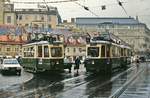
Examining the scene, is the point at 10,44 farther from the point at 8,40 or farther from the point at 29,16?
the point at 29,16

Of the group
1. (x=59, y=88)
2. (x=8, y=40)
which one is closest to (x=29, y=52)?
(x=59, y=88)

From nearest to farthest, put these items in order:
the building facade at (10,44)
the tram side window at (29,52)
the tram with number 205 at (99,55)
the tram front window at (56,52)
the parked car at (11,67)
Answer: the tram front window at (56,52) → the tram with number 205 at (99,55) → the parked car at (11,67) → the tram side window at (29,52) → the building facade at (10,44)

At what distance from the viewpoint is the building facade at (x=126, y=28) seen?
153m

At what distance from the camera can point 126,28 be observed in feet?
522

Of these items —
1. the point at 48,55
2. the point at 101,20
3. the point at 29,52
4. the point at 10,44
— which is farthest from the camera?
the point at 101,20

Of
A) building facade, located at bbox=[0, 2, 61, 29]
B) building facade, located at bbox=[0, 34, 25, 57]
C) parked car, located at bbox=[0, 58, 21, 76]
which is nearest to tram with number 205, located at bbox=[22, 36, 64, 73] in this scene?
parked car, located at bbox=[0, 58, 21, 76]

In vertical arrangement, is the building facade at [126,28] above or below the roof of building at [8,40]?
above

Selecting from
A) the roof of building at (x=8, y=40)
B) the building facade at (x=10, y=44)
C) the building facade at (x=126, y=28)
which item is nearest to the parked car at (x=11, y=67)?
the building facade at (x=10, y=44)

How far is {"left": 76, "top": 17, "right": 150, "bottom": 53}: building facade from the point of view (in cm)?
15305

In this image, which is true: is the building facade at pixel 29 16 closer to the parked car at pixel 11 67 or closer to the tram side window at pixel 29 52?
the tram side window at pixel 29 52

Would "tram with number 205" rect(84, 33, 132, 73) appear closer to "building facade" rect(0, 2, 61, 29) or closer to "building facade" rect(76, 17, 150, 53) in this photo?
"building facade" rect(0, 2, 61, 29)

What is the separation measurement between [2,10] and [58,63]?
99.6 m

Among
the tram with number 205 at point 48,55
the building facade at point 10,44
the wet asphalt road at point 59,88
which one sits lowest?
the wet asphalt road at point 59,88

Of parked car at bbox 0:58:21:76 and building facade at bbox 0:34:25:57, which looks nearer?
parked car at bbox 0:58:21:76
